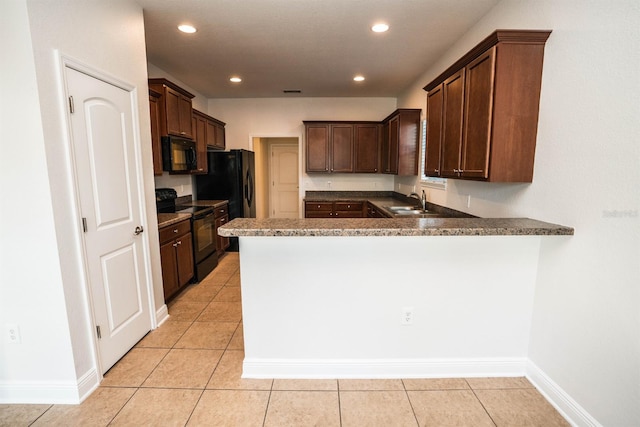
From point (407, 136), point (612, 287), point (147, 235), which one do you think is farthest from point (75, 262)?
point (407, 136)

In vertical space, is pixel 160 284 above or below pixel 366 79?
below

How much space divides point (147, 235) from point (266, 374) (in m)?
1.47

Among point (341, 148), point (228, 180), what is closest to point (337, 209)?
point (341, 148)

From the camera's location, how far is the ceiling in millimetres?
2354

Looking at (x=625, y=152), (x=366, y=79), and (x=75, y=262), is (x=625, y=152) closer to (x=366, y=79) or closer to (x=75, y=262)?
(x=75, y=262)

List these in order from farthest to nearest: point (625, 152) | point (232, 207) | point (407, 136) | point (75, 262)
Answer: point (232, 207)
point (407, 136)
point (75, 262)
point (625, 152)

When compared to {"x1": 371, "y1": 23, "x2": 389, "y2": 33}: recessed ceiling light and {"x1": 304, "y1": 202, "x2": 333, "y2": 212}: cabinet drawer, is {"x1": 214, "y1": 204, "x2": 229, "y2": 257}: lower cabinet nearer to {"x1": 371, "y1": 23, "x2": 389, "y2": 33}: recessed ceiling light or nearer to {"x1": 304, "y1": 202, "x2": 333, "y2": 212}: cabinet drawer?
{"x1": 304, "y1": 202, "x2": 333, "y2": 212}: cabinet drawer

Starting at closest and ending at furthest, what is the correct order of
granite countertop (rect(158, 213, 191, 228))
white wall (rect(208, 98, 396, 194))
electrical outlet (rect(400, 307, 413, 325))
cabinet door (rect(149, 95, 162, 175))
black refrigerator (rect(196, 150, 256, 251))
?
→ electrical outlet (rect(400, 307, 413, 325)) < granite countertop (rect(158, 213, 191, 228)) < cabinet door (rect(149, 95, 162, 175)) < black refrigerator (rect(196, 150, 256, 251)) < white wall (rect(208, 98, 396, 194))

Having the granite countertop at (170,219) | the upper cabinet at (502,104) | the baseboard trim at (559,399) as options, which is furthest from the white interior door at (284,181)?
the baseboard trim at (559,399)

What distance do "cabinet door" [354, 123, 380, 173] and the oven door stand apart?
8.44 ft

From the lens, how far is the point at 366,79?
426 cm

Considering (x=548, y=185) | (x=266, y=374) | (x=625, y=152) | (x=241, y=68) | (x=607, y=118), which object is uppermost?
(x=241, y=68)

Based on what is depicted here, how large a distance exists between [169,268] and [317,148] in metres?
3.10

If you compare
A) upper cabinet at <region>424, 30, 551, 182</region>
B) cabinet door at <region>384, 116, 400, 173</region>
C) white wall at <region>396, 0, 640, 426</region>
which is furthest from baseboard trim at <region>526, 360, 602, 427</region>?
cabinet door at <region>384, 116, 400, 173</region>
